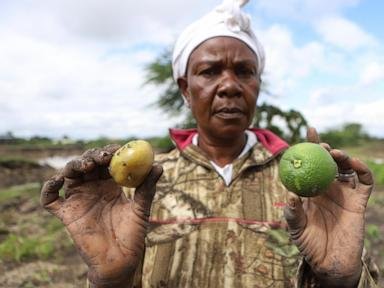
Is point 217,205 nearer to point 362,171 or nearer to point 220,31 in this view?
point 362,171

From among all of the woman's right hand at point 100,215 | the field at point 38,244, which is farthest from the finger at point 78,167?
the field at point 38,244

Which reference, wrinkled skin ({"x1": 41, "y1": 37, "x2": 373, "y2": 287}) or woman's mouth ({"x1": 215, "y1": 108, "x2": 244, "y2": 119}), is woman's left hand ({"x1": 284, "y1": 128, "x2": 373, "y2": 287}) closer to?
wrinkled skin ({"x1": 41, "y1": 37, "x2": 373, "y2": 287})

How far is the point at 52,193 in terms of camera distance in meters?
1.84

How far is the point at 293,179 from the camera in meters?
1.92

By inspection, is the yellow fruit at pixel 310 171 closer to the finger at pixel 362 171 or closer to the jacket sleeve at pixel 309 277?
the finger at pixel 362 171

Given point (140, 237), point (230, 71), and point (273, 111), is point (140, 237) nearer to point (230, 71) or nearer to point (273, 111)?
point (230, 71)

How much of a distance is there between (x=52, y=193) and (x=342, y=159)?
114 cm

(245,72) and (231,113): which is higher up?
(245,72)

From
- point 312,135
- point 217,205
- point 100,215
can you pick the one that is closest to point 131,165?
point 100,215

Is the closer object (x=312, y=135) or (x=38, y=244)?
(x=312, y=135)

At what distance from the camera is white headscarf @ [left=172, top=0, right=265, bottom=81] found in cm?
245

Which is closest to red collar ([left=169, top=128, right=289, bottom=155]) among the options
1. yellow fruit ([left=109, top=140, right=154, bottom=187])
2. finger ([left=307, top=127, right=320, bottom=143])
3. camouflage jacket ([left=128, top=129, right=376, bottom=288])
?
camouflage jacket ([left=128, top=129, right=376, bottom=288])

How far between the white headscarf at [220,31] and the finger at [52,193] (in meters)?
1.07

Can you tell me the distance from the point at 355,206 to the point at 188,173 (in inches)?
34.8
